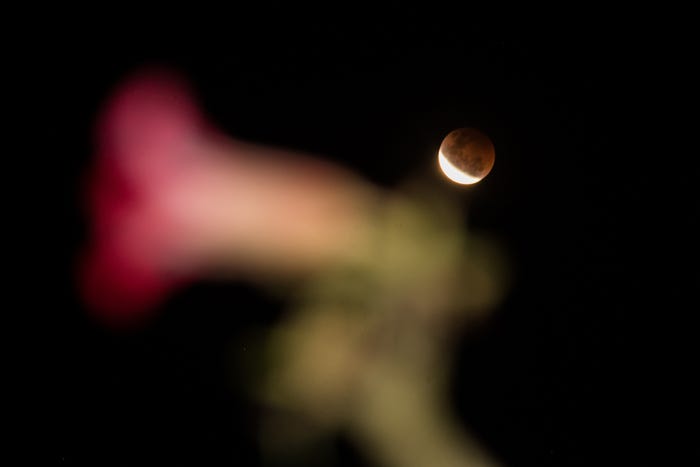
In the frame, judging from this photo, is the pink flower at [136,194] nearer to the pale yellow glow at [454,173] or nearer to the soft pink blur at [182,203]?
the soft pink blur at [182,203]

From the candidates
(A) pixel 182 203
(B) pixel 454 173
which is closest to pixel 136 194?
(A) pixel 182 203

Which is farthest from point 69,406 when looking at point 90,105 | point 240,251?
point 90,105

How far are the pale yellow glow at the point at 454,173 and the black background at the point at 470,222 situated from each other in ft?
0.36

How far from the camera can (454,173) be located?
71.1 inches

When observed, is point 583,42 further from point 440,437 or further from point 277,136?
point 440,437

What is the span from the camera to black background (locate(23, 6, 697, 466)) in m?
1.76

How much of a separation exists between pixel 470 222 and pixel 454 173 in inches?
11.6

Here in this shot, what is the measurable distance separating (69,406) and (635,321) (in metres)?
2.43

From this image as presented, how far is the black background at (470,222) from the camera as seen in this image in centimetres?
176

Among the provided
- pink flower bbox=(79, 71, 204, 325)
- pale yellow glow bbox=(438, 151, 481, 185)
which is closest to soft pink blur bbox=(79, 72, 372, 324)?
pink flower bbox=(79, 71, 204, 325)

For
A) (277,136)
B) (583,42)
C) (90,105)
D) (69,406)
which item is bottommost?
(69,406)

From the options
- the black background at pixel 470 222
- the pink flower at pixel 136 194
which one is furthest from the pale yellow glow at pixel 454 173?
the pink flower at pixel 136 194

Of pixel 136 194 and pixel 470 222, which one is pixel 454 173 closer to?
pixel 470 222

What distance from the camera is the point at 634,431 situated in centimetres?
200
